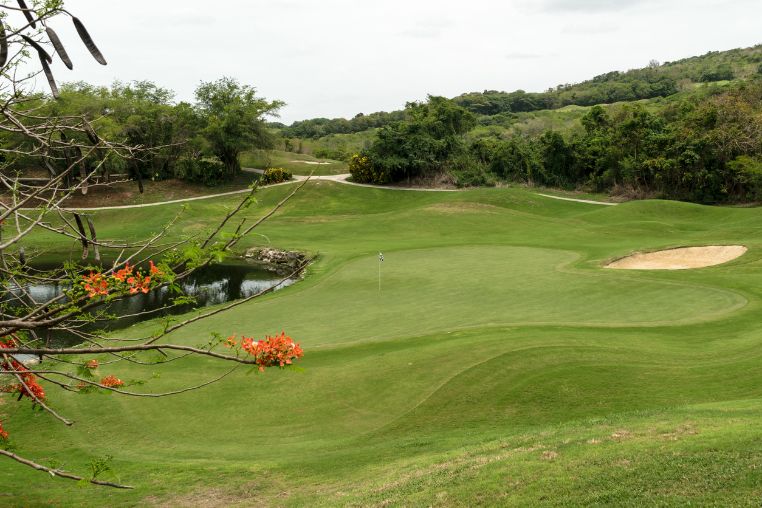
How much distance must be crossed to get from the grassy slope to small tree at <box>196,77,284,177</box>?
37.9 m

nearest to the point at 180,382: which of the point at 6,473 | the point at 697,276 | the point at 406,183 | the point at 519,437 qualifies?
the point at 6,473

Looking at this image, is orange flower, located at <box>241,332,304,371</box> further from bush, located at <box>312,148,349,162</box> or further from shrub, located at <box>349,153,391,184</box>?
bush, located at <box>312,148,349,162</box>

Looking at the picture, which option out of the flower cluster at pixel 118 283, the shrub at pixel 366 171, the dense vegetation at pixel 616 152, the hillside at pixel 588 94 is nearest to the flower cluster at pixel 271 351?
the flower cluster at pixel 118 283

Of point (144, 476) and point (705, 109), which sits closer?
point (144, 476)

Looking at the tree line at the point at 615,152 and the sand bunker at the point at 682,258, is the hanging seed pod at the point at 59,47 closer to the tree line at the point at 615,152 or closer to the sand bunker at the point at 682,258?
the sand bunker at the point at 682,258

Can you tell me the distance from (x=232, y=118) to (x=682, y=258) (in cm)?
4340

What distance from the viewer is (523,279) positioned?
78.2ft

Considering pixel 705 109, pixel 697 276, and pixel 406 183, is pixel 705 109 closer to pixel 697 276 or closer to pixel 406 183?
pixel 406 183

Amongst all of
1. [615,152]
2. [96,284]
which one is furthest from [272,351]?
[615,152]

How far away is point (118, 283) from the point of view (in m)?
4.93

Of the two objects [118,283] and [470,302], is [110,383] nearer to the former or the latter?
[118,283]

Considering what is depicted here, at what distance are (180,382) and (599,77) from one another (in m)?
169

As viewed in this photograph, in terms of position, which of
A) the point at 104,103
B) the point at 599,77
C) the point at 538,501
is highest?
the point at 599,77

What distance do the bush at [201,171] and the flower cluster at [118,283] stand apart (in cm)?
5599
